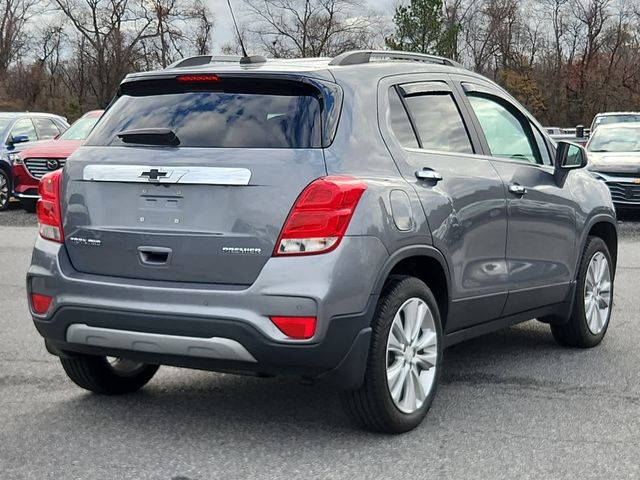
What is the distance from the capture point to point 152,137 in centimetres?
459

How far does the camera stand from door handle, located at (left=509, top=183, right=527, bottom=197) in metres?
5.65

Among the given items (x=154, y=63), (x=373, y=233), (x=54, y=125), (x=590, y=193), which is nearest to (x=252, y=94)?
(x=373, y=233)

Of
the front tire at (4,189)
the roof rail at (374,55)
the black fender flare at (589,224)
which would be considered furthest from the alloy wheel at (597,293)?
the front tire at (4,189)

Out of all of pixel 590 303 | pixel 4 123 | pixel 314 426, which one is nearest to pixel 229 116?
pixel 314 426

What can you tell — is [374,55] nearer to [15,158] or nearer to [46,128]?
[15,158]

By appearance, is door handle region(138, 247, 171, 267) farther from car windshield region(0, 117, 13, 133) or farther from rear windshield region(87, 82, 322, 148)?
car windshield region(0, 117, 13, 133)

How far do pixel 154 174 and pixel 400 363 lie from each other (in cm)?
141

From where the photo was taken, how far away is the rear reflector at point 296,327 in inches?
163

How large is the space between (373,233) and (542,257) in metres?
1.99


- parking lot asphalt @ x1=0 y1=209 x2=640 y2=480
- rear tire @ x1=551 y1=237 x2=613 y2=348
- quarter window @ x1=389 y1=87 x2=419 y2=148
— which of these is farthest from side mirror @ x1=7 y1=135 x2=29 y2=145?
quarter window @ x1=389 y1=87 x2=419 y2=148

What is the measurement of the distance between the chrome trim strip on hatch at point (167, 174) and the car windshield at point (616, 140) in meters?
14.3

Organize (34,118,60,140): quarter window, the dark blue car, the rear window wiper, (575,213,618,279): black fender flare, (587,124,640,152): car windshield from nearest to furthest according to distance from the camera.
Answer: the rear window wiper < (575,213,618,279): black fender flare < (587,124,640,152): car windshield < the dark blue car < (34,118,60,140): quarter window

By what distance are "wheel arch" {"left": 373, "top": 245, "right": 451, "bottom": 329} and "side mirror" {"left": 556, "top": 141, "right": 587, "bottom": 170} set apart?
1.61 metres

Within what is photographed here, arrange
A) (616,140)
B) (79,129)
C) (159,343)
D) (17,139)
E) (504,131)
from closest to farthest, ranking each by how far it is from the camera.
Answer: (159,343) → (504,131) → (616,140) → (79,129) → (17,139)
